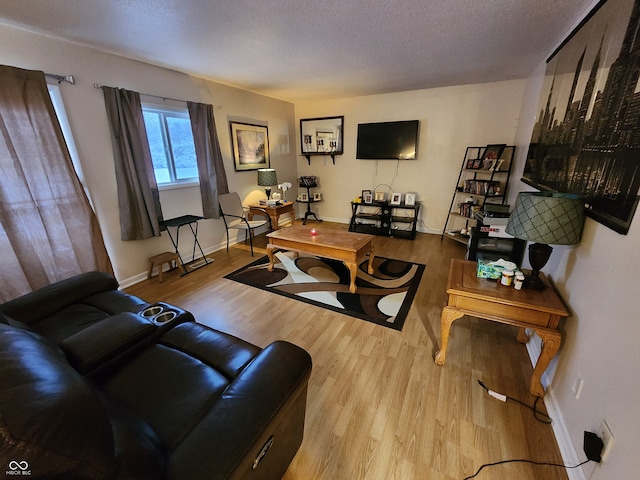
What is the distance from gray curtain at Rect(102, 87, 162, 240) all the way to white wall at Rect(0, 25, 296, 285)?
77mm

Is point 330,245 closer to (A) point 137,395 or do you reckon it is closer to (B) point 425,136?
(A) point 137,395

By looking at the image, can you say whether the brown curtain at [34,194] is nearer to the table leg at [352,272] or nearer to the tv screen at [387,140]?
the table leg at [352,272]

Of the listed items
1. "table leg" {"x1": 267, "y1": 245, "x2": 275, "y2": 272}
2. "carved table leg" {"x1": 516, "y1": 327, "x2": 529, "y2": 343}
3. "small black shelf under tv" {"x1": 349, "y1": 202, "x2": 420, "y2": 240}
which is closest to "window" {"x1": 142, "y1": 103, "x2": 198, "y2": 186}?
"table leg" {"x1": 267, "y1": 245, "x2": 275, "y2": 272}

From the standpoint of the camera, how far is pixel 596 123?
135 centimetres

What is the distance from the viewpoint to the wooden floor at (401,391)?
1.21 m

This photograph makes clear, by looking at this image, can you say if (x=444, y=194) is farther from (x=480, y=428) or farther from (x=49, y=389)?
(x=49, y=389)

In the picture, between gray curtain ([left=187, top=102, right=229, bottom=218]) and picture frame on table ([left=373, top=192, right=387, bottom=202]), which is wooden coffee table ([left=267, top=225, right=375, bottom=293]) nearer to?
gray curtain ([left=187, top=102, right=229, bottom=218])

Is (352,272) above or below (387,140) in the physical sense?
below

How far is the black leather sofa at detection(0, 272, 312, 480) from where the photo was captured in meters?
0.49

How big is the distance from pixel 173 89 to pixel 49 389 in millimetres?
3483

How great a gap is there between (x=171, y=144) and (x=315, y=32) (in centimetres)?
217

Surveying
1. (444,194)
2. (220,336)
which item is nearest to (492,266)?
(220,336)

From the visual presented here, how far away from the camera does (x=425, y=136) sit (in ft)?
13.8

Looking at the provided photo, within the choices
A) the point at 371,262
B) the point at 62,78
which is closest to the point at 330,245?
the point at 371,262
